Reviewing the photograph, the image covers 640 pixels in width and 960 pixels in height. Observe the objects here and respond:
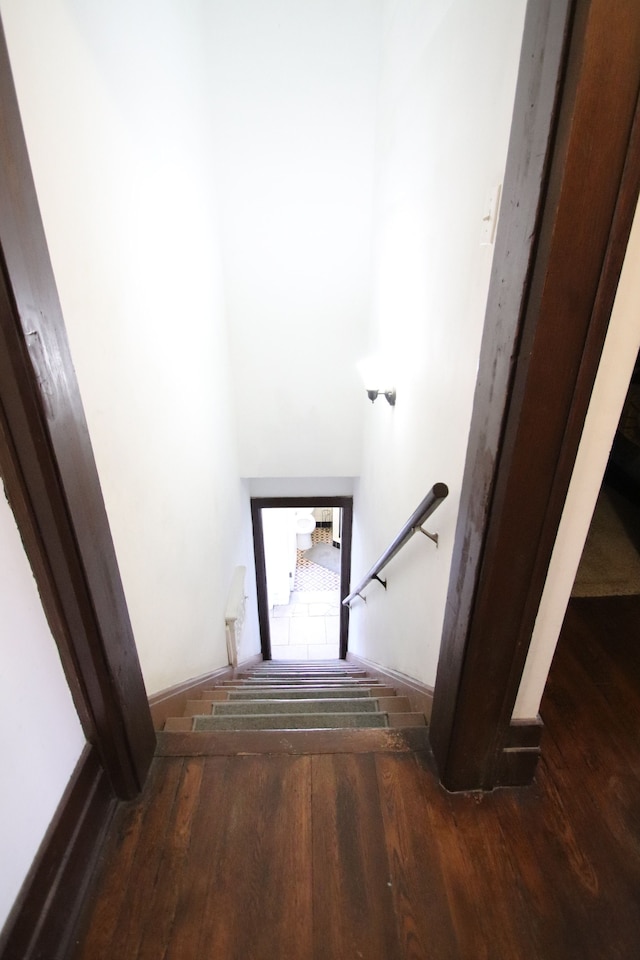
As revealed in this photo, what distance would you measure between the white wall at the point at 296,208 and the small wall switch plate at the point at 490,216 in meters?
2.05

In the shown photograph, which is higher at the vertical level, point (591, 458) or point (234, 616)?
point (591, 458)

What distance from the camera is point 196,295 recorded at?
2250 mm

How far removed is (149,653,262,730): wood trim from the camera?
1.57m

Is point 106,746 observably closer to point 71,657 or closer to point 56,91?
point 71,657

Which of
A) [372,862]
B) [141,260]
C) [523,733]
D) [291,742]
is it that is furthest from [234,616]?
[141,260]

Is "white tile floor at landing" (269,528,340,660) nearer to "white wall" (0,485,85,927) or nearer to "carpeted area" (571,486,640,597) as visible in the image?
"carpeted area" (571,486,640,597)

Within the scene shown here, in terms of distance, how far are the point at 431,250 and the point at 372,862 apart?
70.1 inches

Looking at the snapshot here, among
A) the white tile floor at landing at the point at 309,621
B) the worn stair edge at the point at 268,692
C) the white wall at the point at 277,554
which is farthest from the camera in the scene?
the white wall at the point at 277,554

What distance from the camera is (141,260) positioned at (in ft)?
4.88

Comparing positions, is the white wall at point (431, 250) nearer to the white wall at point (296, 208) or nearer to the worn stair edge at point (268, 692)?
the worn stair edge at point (268, 692)

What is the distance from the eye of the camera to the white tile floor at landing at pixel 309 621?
5.18 metres

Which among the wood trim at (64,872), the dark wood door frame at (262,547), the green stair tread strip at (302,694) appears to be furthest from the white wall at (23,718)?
the dark wood door frame at (262,547)

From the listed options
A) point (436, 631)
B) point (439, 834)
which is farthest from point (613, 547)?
point (439, 834)

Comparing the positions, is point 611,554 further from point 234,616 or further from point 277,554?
point 277,554
